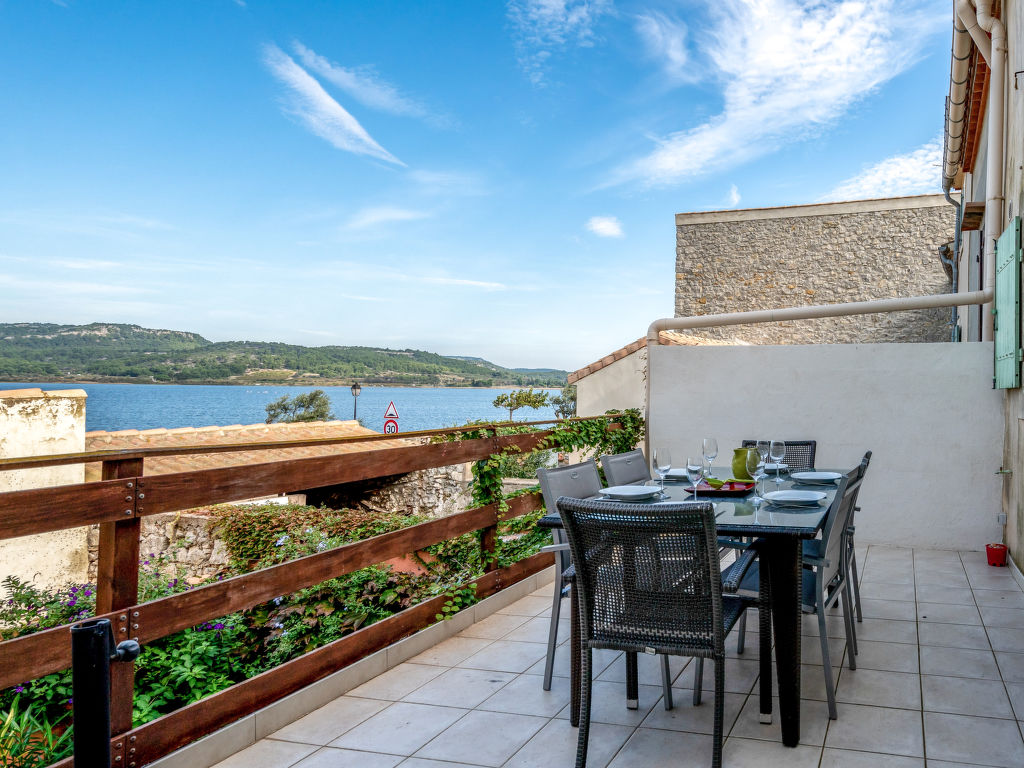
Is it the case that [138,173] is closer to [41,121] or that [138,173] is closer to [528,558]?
[41,121]

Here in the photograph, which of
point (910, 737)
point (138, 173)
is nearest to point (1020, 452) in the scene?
point (910, 737)

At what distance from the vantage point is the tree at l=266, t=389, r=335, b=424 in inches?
1716

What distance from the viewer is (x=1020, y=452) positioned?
4.42 m

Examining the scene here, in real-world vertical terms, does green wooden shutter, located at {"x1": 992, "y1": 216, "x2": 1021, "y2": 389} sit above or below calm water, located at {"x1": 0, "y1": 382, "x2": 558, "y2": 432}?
above

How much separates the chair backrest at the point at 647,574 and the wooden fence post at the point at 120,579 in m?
1.22

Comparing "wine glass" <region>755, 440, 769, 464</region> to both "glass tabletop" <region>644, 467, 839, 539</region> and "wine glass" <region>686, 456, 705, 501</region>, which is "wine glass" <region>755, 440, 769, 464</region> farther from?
"wine glass" <region>686, 456, 705, 501</region>

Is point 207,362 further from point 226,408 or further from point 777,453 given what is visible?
point 226,408

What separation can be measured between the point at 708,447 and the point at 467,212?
2396 cm

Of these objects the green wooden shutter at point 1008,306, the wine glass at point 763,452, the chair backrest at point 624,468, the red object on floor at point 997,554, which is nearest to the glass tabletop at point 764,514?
the wine glass at point 763,452

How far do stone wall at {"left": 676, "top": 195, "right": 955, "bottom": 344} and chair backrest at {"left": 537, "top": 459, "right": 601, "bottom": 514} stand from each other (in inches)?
342

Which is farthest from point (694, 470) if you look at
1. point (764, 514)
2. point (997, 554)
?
point (997, 554)

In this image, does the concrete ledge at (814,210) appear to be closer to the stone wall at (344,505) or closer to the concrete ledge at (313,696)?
the stone wall at (344,505)

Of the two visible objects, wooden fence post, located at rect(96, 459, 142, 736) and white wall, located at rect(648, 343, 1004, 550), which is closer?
wooden fence post, located at rect(96, 459, 142, 736)

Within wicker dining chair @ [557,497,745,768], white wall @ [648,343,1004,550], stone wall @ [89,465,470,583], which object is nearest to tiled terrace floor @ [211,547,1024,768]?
wicker dining chair @ [557,497,745,768]
